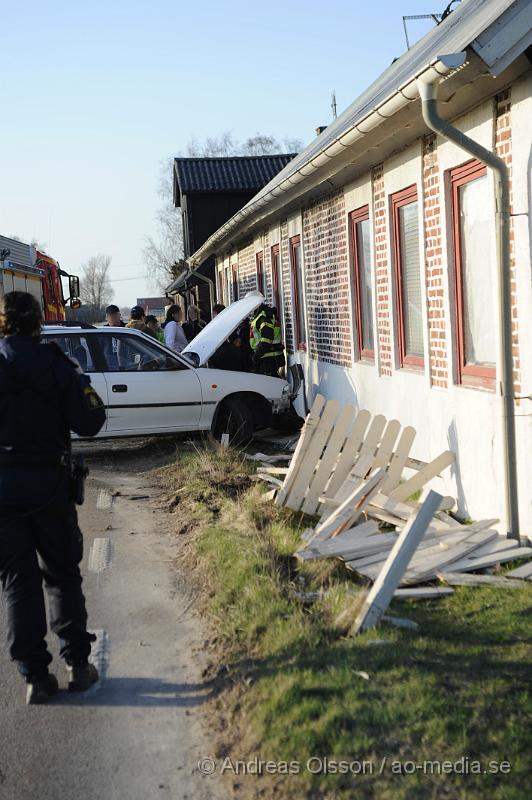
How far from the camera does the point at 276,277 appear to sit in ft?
57.5

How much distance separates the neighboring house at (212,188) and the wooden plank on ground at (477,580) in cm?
2654

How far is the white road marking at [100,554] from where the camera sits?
738 centimetres

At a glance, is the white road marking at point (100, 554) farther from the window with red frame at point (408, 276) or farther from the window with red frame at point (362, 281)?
the window with red frame at point (362, 281)

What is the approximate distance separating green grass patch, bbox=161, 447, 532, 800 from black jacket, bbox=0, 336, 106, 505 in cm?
133

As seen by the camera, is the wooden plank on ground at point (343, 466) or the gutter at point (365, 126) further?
the wooden plank on ground at point (343, 466)

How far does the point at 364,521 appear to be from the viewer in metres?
7.45

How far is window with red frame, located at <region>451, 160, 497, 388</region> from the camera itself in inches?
290

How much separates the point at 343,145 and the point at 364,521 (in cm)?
328

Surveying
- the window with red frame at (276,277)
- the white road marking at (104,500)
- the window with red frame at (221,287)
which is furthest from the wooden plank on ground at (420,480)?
the window with red frame at (221,287)

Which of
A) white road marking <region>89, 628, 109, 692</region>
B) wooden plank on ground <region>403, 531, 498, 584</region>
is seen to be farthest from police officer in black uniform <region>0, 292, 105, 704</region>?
wooden plank on ground <region>403, 531, 498, 584</region>

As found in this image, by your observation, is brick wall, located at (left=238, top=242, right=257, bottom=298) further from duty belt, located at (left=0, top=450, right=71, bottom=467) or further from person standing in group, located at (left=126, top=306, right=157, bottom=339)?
duty belt, located at (left=0, top=450, right=71, bottom=467)

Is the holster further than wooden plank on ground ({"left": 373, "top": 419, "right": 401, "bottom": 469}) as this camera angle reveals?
No

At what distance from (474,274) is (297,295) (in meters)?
8.07

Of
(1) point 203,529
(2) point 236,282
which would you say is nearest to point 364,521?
(1) point 203,529
